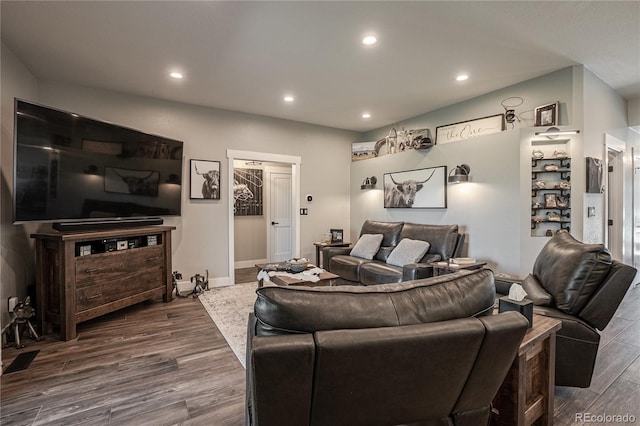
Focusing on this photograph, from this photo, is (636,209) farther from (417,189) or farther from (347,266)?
(347,266)

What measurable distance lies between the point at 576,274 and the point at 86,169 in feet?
13.8

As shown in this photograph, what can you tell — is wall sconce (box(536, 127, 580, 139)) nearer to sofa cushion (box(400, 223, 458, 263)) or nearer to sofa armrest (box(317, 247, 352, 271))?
sofa cushion (box(400, 223, 458, 263))

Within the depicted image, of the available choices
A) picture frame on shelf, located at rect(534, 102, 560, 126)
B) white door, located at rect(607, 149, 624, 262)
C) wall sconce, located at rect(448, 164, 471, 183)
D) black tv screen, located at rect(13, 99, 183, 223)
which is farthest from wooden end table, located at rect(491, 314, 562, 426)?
white door, located at rect(607, 149, 624, 262)

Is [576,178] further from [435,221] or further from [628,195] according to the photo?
[628,195]

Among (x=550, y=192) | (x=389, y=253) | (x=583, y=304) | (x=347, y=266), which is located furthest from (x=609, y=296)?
(x=347, y=266)

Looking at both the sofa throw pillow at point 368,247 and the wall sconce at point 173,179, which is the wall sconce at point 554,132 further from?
the wall sconce at point 173,179

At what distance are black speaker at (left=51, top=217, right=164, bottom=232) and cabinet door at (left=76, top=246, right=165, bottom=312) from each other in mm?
301

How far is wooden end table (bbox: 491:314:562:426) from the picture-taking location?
1.37m

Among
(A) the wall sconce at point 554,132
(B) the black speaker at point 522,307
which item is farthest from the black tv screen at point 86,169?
(A) the wall sconce at point 554,132

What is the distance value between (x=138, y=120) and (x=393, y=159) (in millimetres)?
3910

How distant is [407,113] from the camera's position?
4.96m

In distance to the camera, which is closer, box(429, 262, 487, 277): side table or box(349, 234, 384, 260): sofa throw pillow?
box(429, 262, 487, 277): side table

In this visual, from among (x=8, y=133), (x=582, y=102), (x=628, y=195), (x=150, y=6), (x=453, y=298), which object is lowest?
(x=453, y=298)

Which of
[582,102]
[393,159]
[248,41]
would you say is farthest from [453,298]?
[393,159]
